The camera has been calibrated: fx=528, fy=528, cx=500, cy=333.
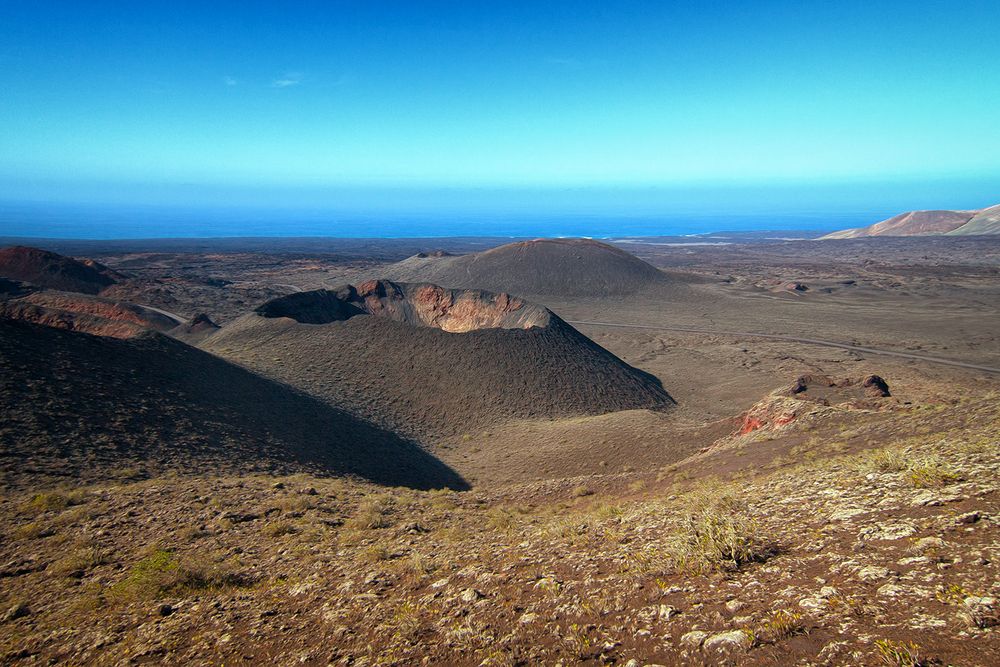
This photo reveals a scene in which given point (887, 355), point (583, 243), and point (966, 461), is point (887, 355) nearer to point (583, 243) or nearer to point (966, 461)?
point (966, 461)

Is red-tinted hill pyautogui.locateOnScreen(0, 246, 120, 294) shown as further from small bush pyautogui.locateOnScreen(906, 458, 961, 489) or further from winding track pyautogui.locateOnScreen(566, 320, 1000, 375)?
small bush pyautogui.locateOnScreen(906, 458, 961, 489)

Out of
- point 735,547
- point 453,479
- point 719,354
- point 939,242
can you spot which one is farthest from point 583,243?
point 939,242

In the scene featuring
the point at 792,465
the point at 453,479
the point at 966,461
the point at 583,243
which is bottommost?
the point at 453,479

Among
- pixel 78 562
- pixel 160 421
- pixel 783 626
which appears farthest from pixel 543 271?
pixel 783 626

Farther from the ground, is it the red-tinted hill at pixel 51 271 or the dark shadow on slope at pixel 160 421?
the red-tinted hill at pixel 51 271

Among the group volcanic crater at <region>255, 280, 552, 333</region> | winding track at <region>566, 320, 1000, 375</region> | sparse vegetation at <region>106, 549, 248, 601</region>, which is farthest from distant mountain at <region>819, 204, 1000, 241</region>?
sparse vegetation at <region>106, 549, 248, 601</region>

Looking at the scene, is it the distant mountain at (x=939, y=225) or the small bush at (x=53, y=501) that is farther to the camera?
the distant mountain at (x=939, y=225)

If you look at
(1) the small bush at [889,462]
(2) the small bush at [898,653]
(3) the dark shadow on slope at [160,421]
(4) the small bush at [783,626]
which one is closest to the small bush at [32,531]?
(3) the dark shadow on slope at [160,421]

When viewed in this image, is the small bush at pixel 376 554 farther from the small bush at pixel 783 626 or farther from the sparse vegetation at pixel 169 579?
the small bush at pixel 783 626
